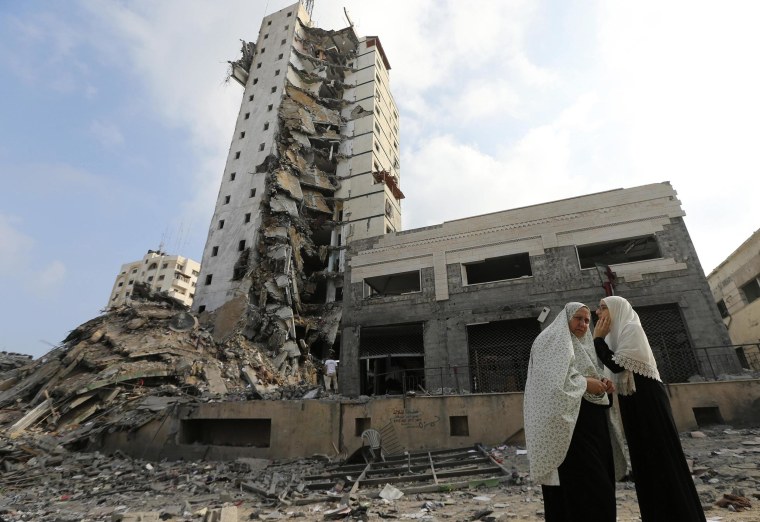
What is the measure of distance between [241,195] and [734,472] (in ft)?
125

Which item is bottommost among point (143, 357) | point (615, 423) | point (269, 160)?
point (615, 423)

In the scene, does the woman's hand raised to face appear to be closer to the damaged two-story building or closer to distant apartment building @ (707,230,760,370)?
the damaged two-story building

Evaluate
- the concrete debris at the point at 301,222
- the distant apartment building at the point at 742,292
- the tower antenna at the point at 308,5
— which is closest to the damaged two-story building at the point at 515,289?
the distant apartment building at the point at 742,292

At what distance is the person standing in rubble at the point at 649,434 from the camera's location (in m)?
2.89

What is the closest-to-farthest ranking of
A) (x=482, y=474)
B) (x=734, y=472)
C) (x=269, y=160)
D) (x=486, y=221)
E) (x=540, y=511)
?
(x=540, y=511) < (x=734, y=472) < (x=482, y=474) < (x=486, y=221) < (x=269, y=160)

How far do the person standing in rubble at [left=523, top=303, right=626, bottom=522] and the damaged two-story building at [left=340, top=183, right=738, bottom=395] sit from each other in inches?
397

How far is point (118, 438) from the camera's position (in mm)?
13789

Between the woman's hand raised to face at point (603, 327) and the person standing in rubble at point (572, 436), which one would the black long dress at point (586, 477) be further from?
the woman's hand raised to face at point (603, 327)

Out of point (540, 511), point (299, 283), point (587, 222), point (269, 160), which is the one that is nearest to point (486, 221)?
point (587, 222)

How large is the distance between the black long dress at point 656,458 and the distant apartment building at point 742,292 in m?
20.7

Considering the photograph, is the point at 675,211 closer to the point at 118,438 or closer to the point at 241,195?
the point at 118,438

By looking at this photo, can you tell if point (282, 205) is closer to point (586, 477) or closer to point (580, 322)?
point (580, 322)

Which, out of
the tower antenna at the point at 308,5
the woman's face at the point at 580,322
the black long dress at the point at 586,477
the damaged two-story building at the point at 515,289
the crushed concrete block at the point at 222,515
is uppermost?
the tower antenna at the point at 308,5

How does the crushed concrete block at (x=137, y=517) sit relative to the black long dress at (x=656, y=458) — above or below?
below
